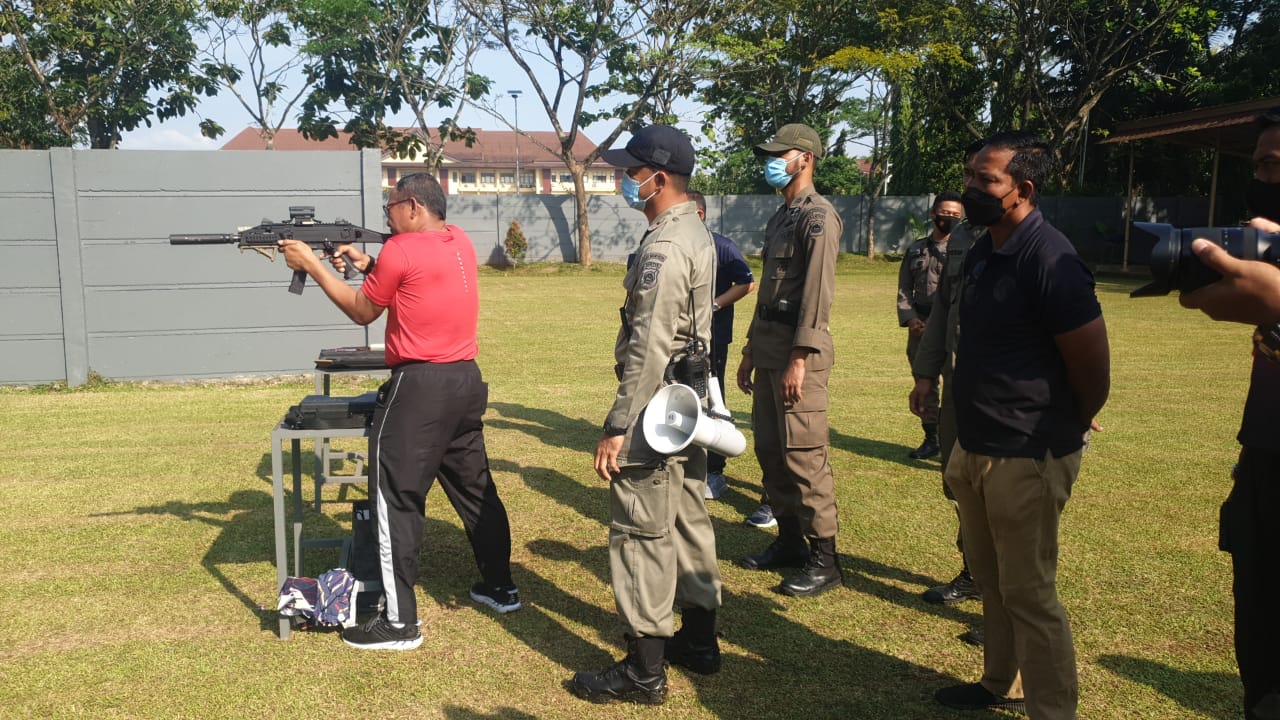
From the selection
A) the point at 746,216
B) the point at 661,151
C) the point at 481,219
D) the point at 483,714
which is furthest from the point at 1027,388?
the point at 746,216

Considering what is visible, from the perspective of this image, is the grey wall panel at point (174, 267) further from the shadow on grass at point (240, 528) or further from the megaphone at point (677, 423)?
the megaphone at point (677, 423)

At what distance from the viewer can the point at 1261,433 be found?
304 centimetres

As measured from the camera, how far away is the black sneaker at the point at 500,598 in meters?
4.59

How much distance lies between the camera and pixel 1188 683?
3797 millimetres

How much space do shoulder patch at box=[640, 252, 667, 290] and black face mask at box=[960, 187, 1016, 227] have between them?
1.08 metres

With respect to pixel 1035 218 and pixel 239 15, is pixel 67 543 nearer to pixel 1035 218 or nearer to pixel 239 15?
pixel 1035 218

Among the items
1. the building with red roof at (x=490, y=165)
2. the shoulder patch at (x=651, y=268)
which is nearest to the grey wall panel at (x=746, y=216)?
the shoulder patch at (x=651, y=268)

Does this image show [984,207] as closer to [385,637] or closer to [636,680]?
[636,680]

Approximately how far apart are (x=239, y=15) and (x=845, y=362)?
2490 cm

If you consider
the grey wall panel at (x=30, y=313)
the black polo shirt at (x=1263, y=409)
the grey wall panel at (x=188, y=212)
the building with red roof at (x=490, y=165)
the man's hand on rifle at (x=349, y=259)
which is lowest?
the grey wall panel at (x=30, y=313)

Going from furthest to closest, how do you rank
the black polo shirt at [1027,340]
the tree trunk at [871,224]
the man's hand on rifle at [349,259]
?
the tree trunk at [871,224]
the man's hand on rifle at [349,259]
the black polo shirt at [1027,340]

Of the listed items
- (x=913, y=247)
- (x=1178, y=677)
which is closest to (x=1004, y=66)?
(x=913, y=247)

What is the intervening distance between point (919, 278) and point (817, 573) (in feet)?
10.6

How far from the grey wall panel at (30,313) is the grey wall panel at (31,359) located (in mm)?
75
